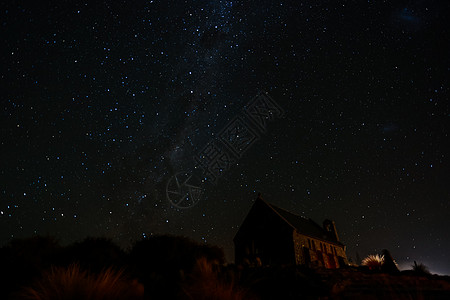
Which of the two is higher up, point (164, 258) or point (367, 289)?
point (164, 258)

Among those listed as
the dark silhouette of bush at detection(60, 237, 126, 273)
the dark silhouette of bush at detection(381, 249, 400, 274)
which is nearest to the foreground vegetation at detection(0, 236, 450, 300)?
the dark silhouette of bush at detection(60, 237, 126, 273)

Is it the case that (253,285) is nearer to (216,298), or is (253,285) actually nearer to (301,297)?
(301,297)

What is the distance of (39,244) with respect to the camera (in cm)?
1198

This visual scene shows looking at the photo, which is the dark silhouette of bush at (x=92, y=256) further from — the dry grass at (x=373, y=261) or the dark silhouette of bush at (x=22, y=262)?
the dry grass at (x=373, y=261)

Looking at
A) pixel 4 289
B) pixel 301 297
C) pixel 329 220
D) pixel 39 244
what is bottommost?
pixel 301 297

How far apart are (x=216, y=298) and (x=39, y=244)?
10230 millimetres

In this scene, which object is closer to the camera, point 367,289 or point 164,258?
point 367,289

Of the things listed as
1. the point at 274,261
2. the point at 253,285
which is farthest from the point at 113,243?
the point at 274,261

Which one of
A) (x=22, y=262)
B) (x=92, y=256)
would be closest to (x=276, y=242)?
(x=92, y=256)

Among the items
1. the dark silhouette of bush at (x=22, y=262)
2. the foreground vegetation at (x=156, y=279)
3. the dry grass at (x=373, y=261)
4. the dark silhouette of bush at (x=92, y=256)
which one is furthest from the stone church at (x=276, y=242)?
the dark silhouette of bush at (x=22, y=262)

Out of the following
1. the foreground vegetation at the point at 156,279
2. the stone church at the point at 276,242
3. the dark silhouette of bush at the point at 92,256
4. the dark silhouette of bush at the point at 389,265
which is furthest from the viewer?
the stone church at the point at 276,242

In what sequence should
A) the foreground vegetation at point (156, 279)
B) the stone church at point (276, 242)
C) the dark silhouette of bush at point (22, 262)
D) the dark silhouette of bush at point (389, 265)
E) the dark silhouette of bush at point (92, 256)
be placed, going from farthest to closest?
the stone church at point (276, 242) → the dark silhouette of bush at point (389, 265) → the dark silhouette of bush at point (92, 256) → the dark silhouette of bush at point (22, 262) → the foreground vegetation at point (156, 279)

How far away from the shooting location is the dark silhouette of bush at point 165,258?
1047 cm

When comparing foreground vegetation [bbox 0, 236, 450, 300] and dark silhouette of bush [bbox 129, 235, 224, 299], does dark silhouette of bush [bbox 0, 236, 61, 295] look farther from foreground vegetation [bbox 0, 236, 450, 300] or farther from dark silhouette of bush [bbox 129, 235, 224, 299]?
dark silhouette of bush [bbox 129, 235, 224, 299]
